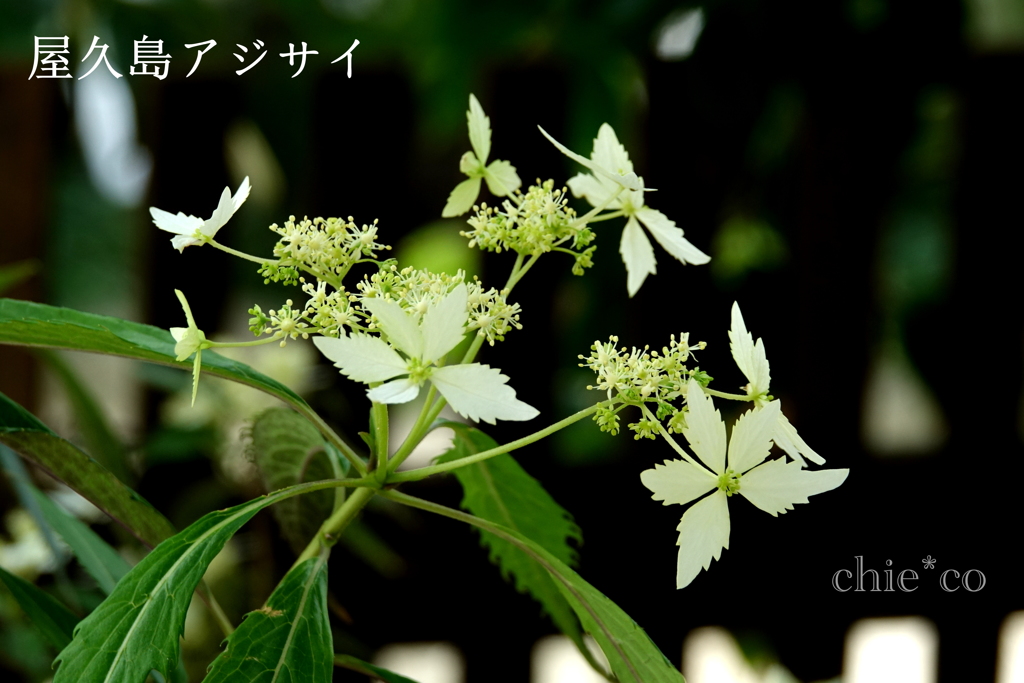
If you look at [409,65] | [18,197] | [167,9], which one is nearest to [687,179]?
[409,65]

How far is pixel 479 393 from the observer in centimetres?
26

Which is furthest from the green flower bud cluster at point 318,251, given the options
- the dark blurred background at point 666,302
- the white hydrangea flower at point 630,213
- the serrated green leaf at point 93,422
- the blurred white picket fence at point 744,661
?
the blurred white picket fence at point 744,661

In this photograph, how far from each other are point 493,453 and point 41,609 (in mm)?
247

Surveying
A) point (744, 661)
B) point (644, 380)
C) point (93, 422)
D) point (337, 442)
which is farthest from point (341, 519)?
point (744, 661)

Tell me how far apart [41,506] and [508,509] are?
0.25m

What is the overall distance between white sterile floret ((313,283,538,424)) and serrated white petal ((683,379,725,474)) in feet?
0.19

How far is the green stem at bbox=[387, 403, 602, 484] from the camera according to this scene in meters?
0.28

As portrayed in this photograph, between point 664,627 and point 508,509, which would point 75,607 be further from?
A: point 664,627

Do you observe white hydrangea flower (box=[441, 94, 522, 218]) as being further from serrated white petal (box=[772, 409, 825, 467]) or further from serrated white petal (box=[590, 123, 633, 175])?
serrated white petal (box=[772, 409, 825, 467])

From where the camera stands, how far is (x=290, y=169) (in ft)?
4.57

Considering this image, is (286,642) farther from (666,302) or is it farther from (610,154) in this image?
(666,302)

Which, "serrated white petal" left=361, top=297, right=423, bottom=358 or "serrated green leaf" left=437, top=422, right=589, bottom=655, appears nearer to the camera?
"serrated white petal" left=361, top=297, right=423, bottom=358

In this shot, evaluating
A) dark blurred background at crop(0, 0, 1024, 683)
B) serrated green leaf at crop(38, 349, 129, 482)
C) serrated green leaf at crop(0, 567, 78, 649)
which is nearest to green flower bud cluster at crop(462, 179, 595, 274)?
serrated green leaf at crop(0, 567, 78, 649)

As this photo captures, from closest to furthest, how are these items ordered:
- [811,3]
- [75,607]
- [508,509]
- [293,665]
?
[293,665] → [508,509] → [75,607] → [811,3]
